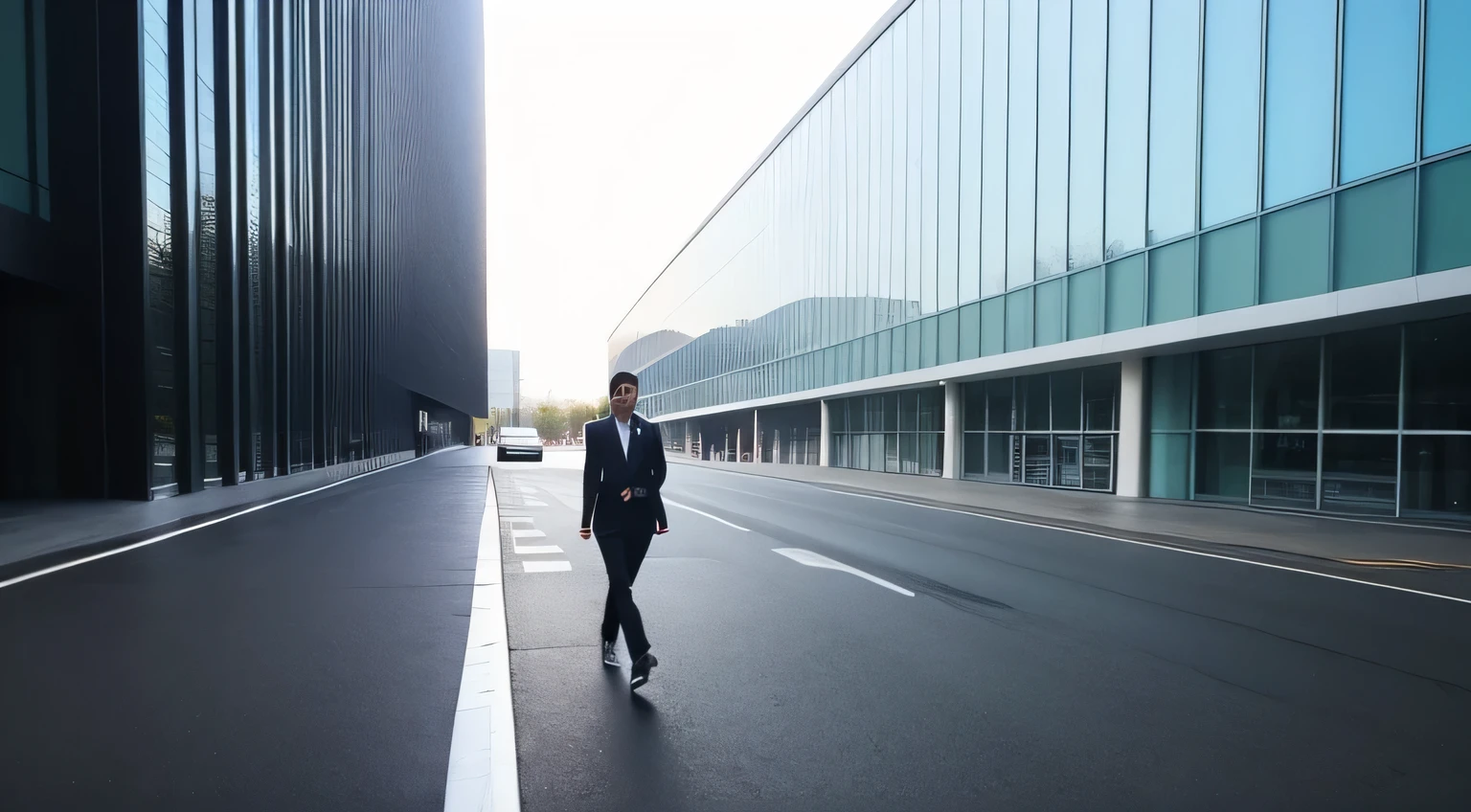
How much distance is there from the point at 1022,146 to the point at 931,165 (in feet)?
17.2

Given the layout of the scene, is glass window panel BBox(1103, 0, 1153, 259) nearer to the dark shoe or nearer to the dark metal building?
the dark shoe

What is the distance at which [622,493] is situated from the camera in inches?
190

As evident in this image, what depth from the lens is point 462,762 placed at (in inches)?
140

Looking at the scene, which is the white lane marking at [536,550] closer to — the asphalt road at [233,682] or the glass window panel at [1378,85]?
the asphalt road at [233,682]

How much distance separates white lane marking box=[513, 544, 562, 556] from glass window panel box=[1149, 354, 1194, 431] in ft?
50.0

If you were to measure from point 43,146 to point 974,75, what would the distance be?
2386 centimetres

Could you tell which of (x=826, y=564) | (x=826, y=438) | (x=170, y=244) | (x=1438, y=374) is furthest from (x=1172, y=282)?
(x=826, y=438)

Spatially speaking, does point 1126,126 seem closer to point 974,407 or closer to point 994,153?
point 994,153

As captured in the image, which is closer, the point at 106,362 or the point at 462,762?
the point at 462,762

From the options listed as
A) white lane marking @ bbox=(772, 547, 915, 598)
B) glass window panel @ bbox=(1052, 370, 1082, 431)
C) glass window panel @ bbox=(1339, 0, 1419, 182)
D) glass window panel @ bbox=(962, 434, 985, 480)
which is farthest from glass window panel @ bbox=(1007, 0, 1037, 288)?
white lane marking @ bbox=(772, 547, 915, 598)

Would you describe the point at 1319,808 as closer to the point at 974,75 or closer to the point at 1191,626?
the point at 1191,626

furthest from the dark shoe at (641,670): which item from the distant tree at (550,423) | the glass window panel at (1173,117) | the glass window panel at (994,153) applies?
the distant tree at (550,423)

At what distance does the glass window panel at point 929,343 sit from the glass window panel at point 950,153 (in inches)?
29.6

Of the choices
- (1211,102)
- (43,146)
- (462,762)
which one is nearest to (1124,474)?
(1211,102)
